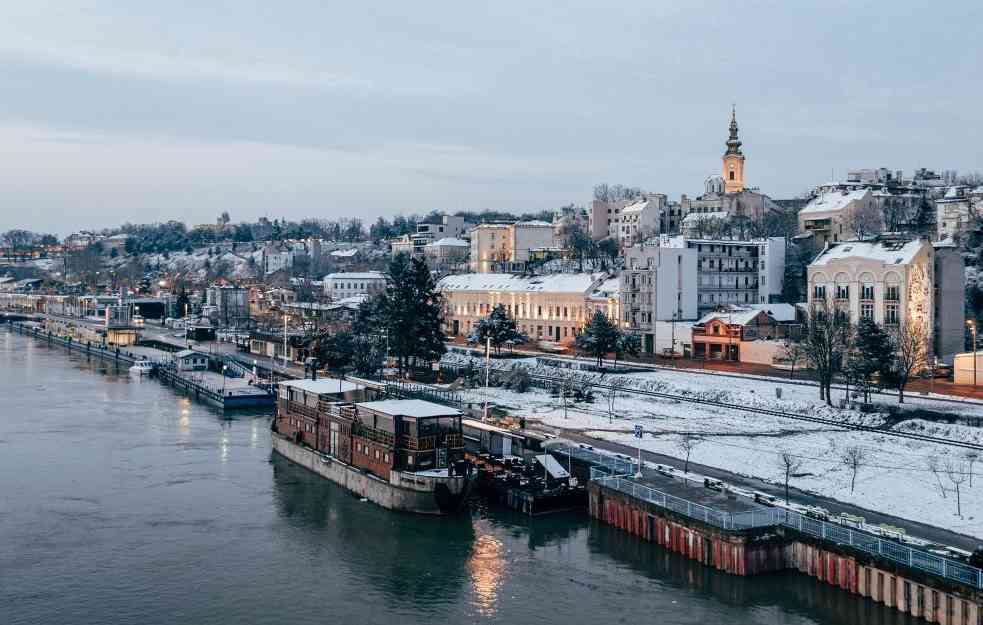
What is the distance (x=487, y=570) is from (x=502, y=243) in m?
101

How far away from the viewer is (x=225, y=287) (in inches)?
5089

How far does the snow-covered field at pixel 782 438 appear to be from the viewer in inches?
1193

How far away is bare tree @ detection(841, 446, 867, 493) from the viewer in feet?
105

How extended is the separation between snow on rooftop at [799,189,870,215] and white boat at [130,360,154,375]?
2553 inches

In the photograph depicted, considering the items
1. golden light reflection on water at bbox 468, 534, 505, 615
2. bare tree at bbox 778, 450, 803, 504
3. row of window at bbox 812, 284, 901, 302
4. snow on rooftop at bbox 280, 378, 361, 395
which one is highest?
row of window at bbox 812, 284, 901, 302

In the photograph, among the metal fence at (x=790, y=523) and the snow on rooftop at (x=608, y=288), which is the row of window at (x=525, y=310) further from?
the metal fence at (x=790, y=523)

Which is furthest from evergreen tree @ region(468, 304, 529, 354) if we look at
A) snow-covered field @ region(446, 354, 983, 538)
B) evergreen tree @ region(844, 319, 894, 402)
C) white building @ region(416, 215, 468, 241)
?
white building @ region(416, 215, 468, 241)

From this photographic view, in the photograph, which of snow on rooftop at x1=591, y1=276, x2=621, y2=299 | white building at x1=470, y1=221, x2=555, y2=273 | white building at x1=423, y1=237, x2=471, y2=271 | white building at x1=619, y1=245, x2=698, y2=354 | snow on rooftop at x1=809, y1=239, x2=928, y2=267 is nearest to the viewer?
snow on rooftop at x1=809, y1=239, x2=928, y2=267

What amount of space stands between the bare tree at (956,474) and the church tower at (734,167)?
89312mm

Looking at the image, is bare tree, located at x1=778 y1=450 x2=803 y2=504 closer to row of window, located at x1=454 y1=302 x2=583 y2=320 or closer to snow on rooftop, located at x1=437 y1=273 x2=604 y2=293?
row of window, located at x1=454 y1=302 x2=583 y2=320

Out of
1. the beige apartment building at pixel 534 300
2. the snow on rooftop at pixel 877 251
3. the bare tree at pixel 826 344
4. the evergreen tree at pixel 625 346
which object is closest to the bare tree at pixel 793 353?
the bare tree at pixel 826 344

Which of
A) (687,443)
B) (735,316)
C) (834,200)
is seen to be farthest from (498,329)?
(834,200)

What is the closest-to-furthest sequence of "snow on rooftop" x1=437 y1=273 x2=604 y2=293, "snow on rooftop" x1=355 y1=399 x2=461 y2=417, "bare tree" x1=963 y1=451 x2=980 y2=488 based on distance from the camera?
"bare tree" x1=963 y1=451 x2=980 y2=488 < "snow on rooftop" x1=355 y1=399 x2=461 y2=417 < "snow on rooftop" x1=437 y1=273 x2=604 y2=293

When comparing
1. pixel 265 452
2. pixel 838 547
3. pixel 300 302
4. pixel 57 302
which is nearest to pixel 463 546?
pixel 838 547
